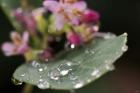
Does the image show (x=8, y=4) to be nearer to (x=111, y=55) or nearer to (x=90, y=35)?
(x=90, y=35)

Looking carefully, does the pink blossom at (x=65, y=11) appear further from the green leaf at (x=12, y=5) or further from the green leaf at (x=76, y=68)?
the green leaf at (x=12, y=5)

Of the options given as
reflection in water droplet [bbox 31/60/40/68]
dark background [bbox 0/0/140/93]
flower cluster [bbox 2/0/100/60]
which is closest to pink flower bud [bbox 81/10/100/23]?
flower cluster [bbox 2/0/100/60]

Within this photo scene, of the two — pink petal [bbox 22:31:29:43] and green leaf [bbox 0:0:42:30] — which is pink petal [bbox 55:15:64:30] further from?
green leaf [bbox 0:0:42:30]

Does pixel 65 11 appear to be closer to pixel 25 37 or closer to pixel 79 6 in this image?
pixel 79 6

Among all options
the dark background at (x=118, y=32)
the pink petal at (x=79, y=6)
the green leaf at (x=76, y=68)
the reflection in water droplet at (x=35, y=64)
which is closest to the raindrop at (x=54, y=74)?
the green leaf at (x=76, y=68)

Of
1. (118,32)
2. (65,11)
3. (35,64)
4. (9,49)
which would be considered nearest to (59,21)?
(65,11)
